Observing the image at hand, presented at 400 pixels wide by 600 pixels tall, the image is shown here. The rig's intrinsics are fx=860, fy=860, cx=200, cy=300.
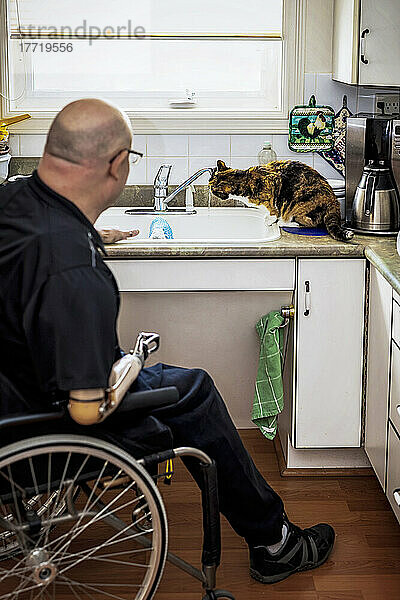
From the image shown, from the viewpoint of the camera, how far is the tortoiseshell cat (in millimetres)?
2965

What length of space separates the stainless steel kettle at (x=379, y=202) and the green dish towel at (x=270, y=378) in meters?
0.45

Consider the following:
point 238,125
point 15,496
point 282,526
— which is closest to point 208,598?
point 282,526

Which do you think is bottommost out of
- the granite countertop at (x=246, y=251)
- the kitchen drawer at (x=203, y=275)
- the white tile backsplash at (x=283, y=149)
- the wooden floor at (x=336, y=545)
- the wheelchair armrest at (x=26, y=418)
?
the wooden floor at (x=336, y=545)

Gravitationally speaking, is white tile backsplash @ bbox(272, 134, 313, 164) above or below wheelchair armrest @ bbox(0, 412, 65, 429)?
above

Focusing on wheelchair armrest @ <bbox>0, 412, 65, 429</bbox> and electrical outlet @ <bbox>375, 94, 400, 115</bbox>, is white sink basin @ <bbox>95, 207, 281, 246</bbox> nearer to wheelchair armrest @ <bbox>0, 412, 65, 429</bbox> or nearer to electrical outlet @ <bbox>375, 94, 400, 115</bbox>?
A: electrical outlet @ <bbox>375, 94, 400, 115</bbox>

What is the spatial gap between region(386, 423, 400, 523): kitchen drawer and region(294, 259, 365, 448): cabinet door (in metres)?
0.35

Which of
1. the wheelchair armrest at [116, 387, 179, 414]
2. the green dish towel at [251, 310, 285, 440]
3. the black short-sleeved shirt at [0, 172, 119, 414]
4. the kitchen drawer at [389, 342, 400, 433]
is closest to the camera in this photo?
the black short-sleeved shirt at [0, 172, 119, 414]

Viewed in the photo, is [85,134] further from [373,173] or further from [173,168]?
[173,168]

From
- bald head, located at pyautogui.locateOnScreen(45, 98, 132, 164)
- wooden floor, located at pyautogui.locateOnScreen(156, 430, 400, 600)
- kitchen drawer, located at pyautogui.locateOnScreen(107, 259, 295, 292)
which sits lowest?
wooden floor, located at pyautogui.locateOnScreen(156, 430, 400, 600)

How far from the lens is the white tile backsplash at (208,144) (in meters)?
3.40

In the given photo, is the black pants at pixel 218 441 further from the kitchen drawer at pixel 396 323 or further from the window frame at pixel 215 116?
the window frame at pixel 215 116

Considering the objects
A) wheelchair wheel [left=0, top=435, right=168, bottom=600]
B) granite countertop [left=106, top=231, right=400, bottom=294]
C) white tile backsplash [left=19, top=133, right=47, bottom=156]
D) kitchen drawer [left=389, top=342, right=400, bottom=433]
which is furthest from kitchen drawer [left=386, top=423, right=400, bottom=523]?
white tile backsplash [left=19, top=133, right=47, bottom=156]

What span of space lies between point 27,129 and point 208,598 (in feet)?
6.57

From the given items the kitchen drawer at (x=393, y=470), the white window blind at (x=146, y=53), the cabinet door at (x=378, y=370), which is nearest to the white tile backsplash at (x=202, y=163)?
the white window blind at (x=146, y=53)
